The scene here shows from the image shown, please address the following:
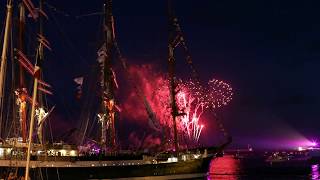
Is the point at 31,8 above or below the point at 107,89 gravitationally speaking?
above

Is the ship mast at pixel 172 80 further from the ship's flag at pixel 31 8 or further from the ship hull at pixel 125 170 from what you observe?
the ship's flag at pixel 31 8

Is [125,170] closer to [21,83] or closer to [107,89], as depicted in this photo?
[107,89]

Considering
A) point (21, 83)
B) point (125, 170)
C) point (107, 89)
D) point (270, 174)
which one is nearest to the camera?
point (21, 83)

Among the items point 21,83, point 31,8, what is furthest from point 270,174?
point 31,8

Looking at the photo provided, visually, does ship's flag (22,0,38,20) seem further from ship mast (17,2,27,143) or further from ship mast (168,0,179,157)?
ship mast (168,0,179,157)

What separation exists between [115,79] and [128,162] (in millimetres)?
15409

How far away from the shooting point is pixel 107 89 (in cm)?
7094

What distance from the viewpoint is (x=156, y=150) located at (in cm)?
7188

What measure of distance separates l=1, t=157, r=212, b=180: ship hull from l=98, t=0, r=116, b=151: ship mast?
575 centimetres

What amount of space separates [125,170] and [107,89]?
14.8 m

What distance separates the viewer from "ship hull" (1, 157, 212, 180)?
2247 inches

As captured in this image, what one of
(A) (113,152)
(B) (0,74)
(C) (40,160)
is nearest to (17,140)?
(C) (40,160)

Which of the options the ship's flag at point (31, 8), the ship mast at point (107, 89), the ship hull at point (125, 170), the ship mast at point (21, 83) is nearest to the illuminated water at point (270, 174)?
the ship hull at point (125, 170)

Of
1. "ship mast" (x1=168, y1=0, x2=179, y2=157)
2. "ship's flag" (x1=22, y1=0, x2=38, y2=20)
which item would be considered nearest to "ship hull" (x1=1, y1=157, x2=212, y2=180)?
"ship mast" (x1=168, y1=0, x2=179, y2=157)
